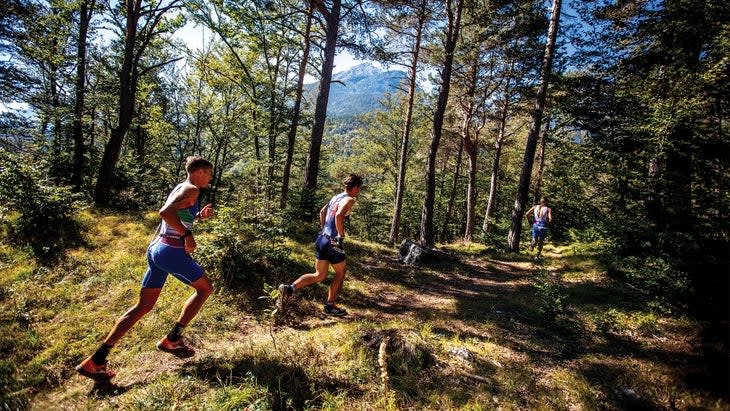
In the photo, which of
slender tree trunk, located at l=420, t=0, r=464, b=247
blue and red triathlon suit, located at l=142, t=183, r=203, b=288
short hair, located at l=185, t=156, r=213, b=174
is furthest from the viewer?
slender tree trunk, located at l=420, t=0, r=464, b=247

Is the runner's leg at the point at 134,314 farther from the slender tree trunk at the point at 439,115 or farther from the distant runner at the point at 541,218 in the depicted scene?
the distant runner at the point at 541,218

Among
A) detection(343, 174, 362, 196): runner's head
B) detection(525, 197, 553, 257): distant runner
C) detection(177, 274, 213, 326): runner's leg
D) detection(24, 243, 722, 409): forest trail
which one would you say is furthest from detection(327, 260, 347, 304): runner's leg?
detection(525, 197, 553, 257): distant runner

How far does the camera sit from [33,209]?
629 centimetres

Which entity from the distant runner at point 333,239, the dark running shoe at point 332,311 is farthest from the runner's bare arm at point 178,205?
the dark running shoe at point 332,311

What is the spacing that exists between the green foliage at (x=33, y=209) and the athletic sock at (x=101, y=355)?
4292mm

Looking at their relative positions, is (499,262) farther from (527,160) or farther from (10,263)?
(10,263)

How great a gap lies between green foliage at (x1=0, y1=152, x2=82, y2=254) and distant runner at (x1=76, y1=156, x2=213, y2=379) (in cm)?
432

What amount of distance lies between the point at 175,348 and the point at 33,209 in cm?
566

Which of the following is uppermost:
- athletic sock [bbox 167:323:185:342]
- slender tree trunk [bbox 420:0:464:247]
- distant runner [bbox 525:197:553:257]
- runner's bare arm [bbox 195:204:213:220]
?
slender tree trunk [bbox 420:0:464:247]

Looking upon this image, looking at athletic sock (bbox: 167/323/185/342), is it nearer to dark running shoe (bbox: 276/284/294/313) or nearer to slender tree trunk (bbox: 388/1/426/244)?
dark running shoe (bbox: 276/284/294/313)

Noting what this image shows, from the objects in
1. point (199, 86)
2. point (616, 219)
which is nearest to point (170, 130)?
point (199, 86)

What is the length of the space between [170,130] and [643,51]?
75.0ft

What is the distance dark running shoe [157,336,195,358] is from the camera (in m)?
3.53

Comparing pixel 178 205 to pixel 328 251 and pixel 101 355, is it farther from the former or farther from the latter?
pixel 328 251
